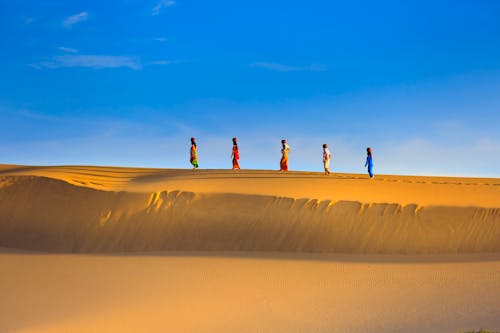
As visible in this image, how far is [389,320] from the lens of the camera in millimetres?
11000

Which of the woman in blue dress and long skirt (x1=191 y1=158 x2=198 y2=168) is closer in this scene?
the woman in blue dress

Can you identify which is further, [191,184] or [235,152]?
[235,152]

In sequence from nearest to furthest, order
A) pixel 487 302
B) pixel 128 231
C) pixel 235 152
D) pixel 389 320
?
pixel 389 320 → pixel 487 302 → pixel 128 231 → pixel 235 152

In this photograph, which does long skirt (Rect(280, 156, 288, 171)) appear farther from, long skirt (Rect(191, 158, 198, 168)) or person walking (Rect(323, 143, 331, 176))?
long skirt (Rect(191, 158, 198, 168))

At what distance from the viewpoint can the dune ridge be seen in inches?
683

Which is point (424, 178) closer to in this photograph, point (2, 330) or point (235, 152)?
point (235, 152)

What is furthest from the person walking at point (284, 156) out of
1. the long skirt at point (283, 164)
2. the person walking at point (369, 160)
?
the person walking at point (369, 160)

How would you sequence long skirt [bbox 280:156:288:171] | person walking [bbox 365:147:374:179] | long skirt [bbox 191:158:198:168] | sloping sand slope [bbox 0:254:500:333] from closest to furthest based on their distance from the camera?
sloping sand slope [bbox 0:254:500:333], person walking [bbox 365:147:374:179], long skirt [bbox 280:156:288:171], long skirt [bbox 191:158:198:168]

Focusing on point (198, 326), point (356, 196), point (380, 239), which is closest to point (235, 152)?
point (356, 196)

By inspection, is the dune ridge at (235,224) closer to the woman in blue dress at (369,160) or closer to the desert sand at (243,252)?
the desert sand at (243,252)

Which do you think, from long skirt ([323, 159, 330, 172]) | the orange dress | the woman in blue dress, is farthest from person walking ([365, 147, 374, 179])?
the orange dress

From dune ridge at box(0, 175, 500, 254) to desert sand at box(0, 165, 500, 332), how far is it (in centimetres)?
4

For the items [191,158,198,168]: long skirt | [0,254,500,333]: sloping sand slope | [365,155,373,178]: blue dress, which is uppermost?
[191,158,198,168]: long skirt

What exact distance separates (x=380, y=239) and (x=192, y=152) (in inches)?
370
